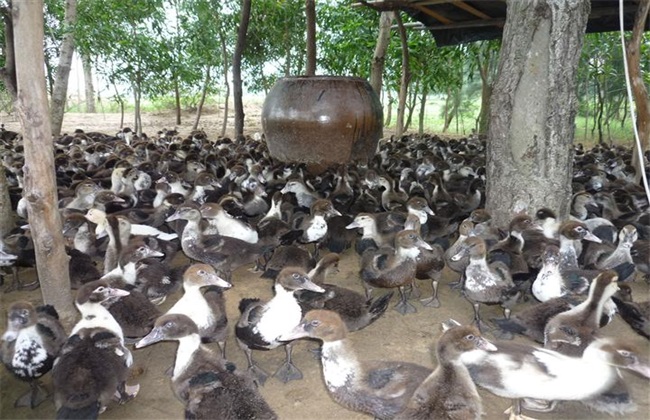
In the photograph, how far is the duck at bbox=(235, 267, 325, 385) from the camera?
4000mm

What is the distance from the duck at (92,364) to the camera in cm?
319

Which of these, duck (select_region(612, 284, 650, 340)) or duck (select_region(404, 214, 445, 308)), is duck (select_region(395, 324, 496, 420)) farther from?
duck (select_region(404, 214, 445, 308))

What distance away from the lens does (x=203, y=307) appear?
4172 millimetres

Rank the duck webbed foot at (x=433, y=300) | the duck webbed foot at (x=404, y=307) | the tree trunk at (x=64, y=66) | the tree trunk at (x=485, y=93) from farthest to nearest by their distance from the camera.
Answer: the tree trunk at (x=485, y=93)
the tree trunk at (x=64, y=66)
the duck webbed foot at (x=433, y=300)
the duck webbed foot at (x=404, y=307)

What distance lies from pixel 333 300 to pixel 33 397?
238 centimetres

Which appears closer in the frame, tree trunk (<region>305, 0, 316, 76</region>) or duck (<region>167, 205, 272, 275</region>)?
duck (<region>167, 205, 272, 275</region>)

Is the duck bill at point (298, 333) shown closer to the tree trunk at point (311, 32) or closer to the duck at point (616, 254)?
the duck at point (616, 254)

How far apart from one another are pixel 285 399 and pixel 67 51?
1212 cm

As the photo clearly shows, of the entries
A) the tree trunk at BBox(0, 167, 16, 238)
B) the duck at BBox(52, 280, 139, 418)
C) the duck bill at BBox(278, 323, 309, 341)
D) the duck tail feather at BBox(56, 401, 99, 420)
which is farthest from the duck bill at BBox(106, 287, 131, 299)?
the tree trunk at BBox(0, 167, 16, 238)

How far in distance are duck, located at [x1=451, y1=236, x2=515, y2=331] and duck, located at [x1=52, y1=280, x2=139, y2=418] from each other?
9.77 feet

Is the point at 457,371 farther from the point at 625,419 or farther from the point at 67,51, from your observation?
the point at 67,51

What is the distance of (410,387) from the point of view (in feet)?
10.7

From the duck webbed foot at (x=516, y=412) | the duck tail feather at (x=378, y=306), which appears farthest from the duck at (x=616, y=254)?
the duck tail feather at (x=378, y=306)

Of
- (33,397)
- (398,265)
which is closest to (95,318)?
(33,397)
